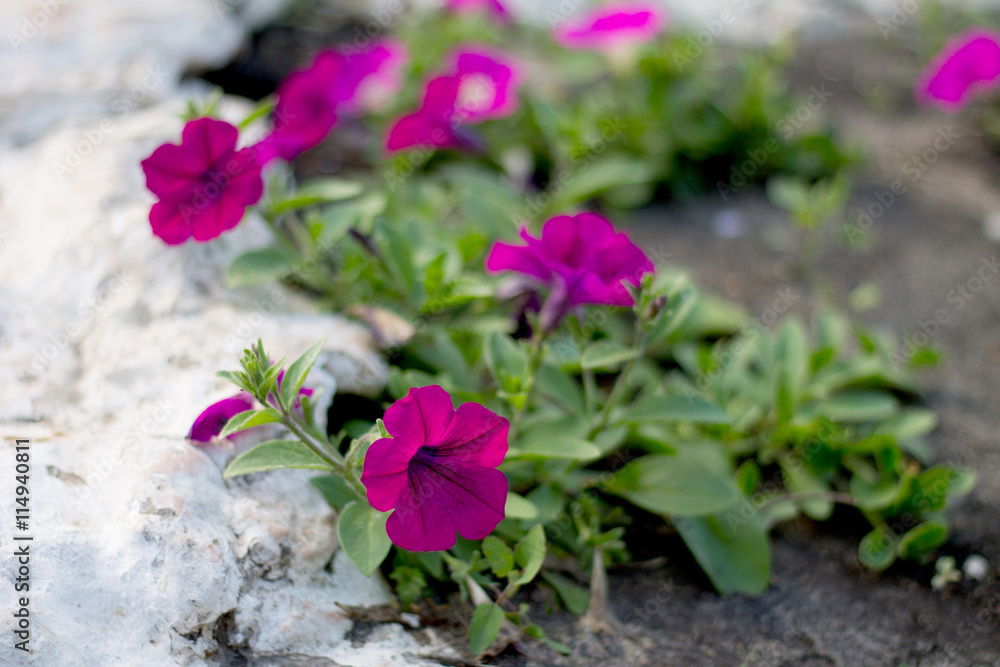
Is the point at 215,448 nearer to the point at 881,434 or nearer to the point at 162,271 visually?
Answer: the point at 162,271

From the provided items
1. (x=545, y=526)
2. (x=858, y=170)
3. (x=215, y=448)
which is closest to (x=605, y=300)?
(x=545, y=526)

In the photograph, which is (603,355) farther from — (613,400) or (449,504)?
(449,504)

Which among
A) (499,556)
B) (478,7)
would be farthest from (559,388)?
(478,7)

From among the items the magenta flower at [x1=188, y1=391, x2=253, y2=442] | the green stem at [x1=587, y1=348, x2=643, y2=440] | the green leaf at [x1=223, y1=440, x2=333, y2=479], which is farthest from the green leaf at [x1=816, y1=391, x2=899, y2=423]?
the magenta flower at [x1=188, y1=391, x2=253, y2=442]

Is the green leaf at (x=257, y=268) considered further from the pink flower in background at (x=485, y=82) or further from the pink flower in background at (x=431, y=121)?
the pink flower in background at (x=485, y=82)

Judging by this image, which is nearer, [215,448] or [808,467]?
[215,448]

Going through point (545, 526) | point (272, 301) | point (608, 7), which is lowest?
point (545, 526)

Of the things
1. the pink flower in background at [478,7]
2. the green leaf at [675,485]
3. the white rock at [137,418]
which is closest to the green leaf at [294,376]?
the white rock at [137,418]
